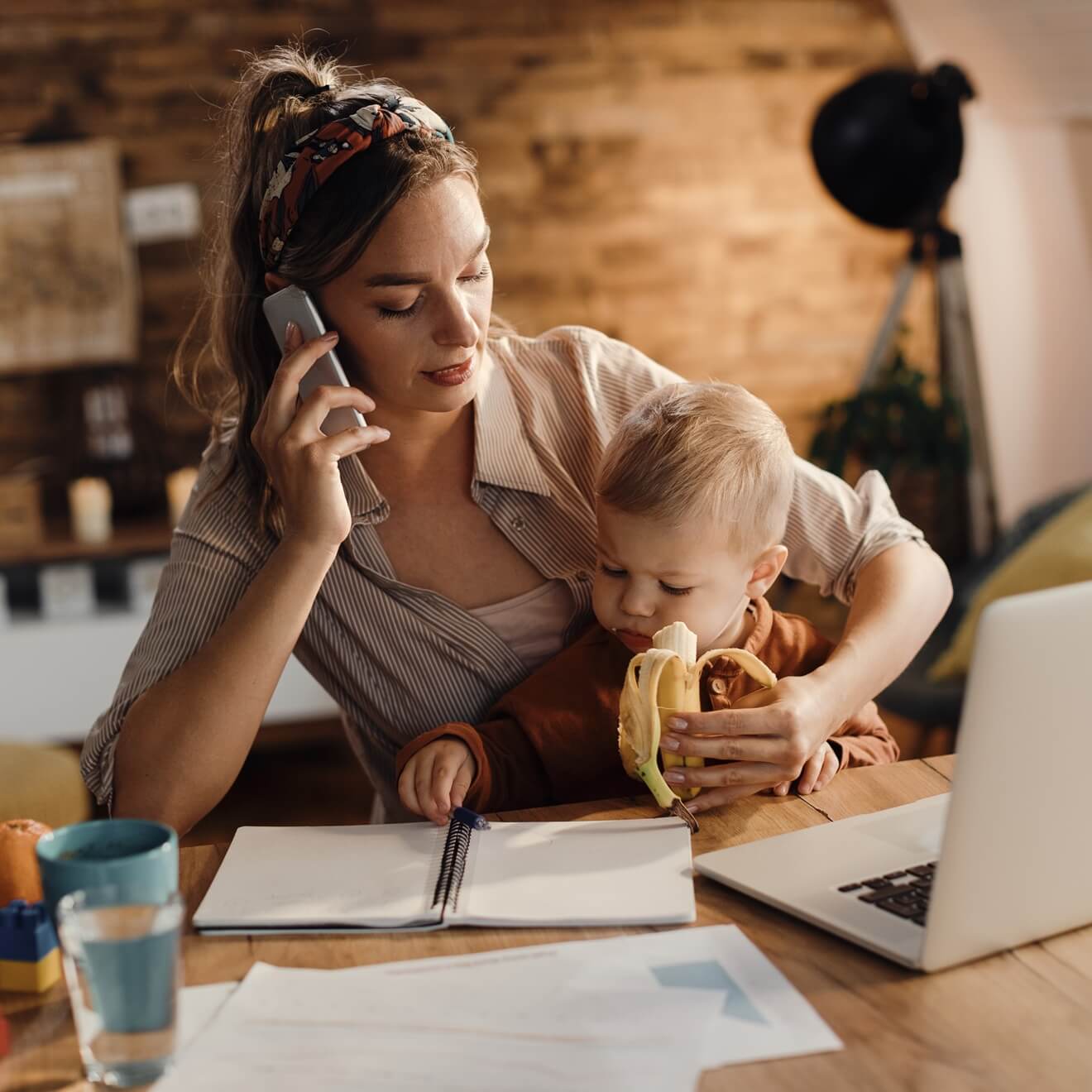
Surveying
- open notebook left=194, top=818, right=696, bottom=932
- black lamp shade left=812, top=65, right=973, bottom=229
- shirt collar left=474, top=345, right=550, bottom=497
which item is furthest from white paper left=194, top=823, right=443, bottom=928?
black lamp shade left=812, top=65, right=973, bottom=229

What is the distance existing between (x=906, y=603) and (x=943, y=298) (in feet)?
7.55

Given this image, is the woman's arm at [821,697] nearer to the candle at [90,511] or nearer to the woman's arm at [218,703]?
the woman's arm at [218,703]

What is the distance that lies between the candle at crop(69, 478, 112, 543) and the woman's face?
84.5 inches

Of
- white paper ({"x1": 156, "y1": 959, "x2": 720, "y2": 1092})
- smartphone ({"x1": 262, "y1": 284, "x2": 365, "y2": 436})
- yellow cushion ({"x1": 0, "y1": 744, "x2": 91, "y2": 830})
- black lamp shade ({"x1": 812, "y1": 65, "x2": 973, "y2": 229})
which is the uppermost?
black lamp shade ({"x1": 812, "y1": 65, "x2": 973, "y2": 229})

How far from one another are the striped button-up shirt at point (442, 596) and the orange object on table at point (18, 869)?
0.36m

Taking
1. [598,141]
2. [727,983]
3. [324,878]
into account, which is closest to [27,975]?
[324,878]

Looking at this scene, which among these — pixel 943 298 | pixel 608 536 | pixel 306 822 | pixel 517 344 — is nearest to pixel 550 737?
pixel 608 536

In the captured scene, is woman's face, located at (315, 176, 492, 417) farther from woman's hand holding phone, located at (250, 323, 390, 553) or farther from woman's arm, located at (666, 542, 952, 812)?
woman's arm, located at (666, 542, 952, 812)

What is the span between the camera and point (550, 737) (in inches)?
52.5

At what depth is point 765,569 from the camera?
1.38 meters

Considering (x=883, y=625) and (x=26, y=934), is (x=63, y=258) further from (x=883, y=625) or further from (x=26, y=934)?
(x=26, y=934)

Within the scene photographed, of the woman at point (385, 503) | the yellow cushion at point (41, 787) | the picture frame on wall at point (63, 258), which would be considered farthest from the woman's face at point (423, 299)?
the picture frame on wall at point (63, 258)

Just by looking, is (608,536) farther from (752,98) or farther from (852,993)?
(752,98)

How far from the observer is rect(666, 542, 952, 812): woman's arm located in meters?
1.16
